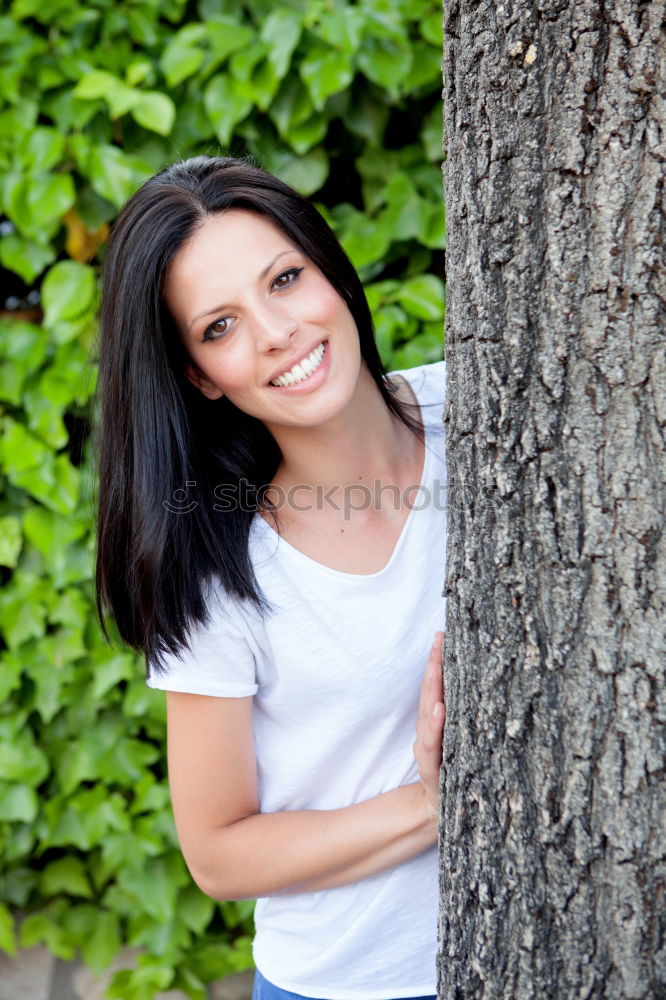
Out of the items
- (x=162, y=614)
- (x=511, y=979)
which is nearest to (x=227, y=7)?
(x=162, y=614)

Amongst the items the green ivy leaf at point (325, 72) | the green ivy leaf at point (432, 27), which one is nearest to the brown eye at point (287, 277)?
the green ivy leaf at point (325, 72)

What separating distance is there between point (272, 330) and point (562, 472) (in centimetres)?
51

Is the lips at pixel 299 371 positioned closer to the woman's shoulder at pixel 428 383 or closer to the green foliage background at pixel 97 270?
the woman's shoulder at pixel 428 383

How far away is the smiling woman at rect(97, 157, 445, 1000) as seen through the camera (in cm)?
139

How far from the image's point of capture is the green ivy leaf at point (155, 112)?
2.20 m

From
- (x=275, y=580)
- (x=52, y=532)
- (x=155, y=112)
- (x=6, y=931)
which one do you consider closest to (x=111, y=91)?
(x=155, y=112)

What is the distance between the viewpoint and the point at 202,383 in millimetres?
1520

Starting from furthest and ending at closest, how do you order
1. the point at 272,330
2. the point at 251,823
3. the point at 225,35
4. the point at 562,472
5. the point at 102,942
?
1. the point at 102,942
2. the point at 225,35
3. the point at 251,823
4. the point at 272,330
5. the point at 562,472

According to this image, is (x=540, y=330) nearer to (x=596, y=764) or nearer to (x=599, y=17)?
(x=599, y=17)

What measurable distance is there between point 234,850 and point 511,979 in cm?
50

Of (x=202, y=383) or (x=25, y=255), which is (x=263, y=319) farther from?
(x=25, y=255)

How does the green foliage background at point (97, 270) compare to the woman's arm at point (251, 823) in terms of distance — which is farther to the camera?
the green foliage background at point (97, 270)

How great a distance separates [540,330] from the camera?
981 mm

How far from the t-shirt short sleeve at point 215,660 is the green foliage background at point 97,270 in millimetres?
798
